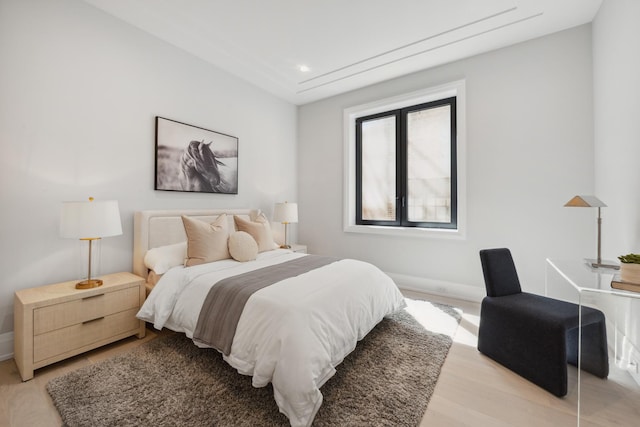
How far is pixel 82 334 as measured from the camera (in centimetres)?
198

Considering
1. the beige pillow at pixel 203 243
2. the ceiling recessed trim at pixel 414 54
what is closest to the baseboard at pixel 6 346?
the beige pillow at pixel 203 243

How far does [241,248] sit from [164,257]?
68 centimetres

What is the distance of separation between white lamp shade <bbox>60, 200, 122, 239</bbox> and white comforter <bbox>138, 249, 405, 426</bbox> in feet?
1.97

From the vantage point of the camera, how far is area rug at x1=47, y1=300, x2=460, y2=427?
143cm

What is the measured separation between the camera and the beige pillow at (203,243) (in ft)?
8.18

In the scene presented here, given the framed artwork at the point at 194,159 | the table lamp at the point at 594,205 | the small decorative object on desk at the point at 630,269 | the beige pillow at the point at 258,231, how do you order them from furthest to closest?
the beige pillow at the point at 258,231
the framed artwork at the point at 194,159
the table lamp at the point at 594,205
the small decorative object on desk at the point at 630,269

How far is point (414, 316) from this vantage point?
2.74 meters

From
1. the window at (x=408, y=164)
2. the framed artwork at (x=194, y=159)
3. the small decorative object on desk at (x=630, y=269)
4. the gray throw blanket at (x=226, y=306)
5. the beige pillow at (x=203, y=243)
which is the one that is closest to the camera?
the small decorative object on desk at (x=630, y=269)

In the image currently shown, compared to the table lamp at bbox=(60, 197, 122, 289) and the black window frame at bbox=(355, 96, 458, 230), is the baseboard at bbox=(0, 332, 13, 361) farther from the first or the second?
the black window frame at bbox=(355, 96, 458, 230)

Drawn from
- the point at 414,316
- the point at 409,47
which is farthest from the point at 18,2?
the point at 414,316

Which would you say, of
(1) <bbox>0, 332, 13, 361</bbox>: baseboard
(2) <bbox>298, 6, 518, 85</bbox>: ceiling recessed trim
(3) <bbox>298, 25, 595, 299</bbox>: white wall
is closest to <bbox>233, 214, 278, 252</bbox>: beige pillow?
(3) <bbox>298, 25, 595, 299</bbox>: white wall

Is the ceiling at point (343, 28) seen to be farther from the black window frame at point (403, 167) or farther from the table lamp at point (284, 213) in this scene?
A: the table lamp at point (284, 213)

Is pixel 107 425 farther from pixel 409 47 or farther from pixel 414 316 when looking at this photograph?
pixel 409 47

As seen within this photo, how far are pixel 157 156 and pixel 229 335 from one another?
6.88ft
